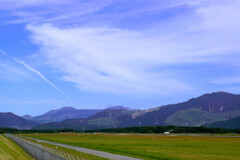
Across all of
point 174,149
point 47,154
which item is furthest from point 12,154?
point 174,149

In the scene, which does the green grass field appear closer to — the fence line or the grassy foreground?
the fence line

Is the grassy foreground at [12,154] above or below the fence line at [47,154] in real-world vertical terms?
below

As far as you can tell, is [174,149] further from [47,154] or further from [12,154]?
[47,154]

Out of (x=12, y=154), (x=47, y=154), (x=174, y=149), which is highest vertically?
(x=47, y=154)

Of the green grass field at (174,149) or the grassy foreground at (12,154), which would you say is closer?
the grassy foreground at (12,154)

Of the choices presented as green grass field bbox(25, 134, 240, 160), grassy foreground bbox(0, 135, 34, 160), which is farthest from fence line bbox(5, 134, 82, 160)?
green grass field bbox(25, 134, 240, 160)

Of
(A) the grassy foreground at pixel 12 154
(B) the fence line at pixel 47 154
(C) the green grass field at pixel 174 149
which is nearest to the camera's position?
(B) the fence line at pixel 47 154

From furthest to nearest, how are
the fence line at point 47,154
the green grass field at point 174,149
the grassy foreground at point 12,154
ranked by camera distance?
Answer: the green grass field at point 174,149, the grassy foreground at point 12,154, the fence line at point 47,154

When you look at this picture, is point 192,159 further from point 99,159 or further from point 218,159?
point 99,159

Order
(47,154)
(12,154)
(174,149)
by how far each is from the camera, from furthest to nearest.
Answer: (174,149) < (12,154) < (47,154)

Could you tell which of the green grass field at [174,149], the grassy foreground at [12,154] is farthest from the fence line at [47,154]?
the green grass field at [174,149]

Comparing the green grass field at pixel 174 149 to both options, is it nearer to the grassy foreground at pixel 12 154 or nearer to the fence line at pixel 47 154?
the fence line at pixel 47 154

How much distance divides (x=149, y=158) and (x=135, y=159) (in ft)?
11.7

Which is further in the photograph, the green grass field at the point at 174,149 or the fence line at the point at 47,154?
the green grass field at the point at 174,149
